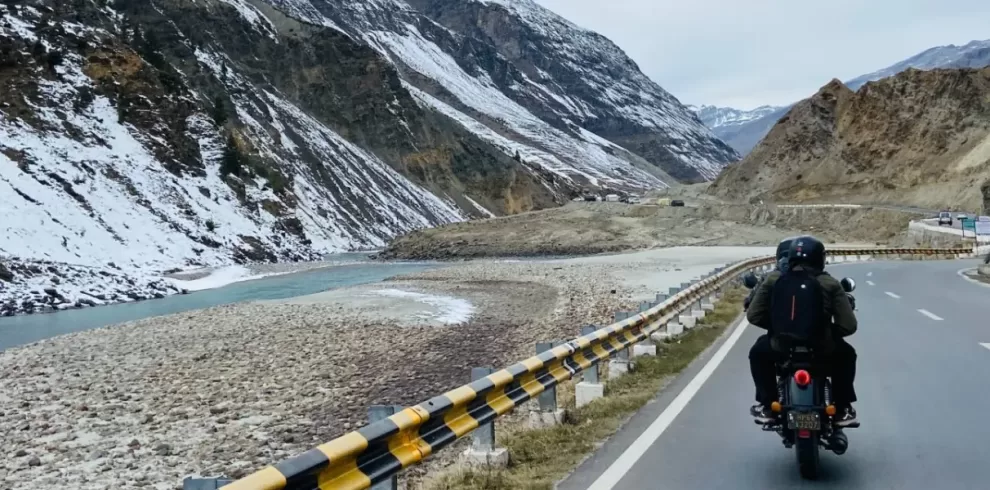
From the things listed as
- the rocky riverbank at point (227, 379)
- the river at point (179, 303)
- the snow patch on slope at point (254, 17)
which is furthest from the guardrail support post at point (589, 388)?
the snow patch on slope at point (254, 17)

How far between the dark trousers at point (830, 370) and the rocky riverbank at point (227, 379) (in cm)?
540

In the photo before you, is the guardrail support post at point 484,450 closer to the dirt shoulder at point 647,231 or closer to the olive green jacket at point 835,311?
the olive green jacket at point 835,311

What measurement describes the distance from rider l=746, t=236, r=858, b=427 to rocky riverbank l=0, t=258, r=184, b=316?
31.9 m

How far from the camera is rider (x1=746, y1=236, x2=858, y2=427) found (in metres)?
6.32

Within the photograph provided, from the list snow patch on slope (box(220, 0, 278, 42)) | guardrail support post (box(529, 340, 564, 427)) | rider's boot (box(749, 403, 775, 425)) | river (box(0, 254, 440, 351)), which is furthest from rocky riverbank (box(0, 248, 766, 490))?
snow patch on slope (box(220, 0, 278, 42))

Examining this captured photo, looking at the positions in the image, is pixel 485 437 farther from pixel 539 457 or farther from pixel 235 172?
pixel 235 172

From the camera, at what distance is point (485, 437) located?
6879mm

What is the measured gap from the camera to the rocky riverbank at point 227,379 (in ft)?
33.0

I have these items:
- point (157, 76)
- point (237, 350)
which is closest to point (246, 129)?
point (157, 76)

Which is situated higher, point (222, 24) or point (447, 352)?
point (222, 24)

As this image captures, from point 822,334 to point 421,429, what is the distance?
9.66ft

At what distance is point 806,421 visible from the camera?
621cm

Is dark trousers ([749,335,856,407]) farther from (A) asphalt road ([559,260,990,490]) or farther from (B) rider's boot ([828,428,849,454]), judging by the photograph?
(A) asphalt road ([559,260,990,490])

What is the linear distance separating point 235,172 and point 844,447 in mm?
67148
